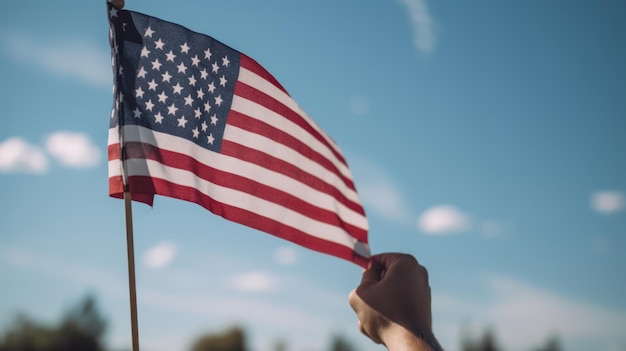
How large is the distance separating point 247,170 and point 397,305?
254 cm

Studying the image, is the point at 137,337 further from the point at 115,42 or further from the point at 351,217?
the point at 351,217

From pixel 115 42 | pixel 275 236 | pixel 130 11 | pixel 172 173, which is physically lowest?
pixel 275 236

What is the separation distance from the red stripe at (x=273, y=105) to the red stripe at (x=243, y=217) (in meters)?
1.02

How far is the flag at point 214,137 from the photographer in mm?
4352

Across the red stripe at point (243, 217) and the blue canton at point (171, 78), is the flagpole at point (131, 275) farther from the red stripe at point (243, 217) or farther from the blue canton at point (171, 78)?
the blue canton at point (171, 78)

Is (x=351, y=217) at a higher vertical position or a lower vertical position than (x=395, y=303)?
higher

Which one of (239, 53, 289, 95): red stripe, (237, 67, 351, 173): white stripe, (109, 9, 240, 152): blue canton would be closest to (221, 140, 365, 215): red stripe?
(109, 9, 240, 152): blue canton

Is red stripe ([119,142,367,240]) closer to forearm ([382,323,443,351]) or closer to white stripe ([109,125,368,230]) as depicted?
white stripe ([109,125,368,230])

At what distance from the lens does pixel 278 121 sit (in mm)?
5348

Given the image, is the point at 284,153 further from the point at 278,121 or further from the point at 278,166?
the point at 278,121

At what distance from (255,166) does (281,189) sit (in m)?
0.37

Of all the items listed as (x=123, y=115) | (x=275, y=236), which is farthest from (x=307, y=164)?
(x=123, y=115)

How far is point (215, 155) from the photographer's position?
4.83 meters

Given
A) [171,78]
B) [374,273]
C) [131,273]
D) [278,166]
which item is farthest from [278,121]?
[374,273]
